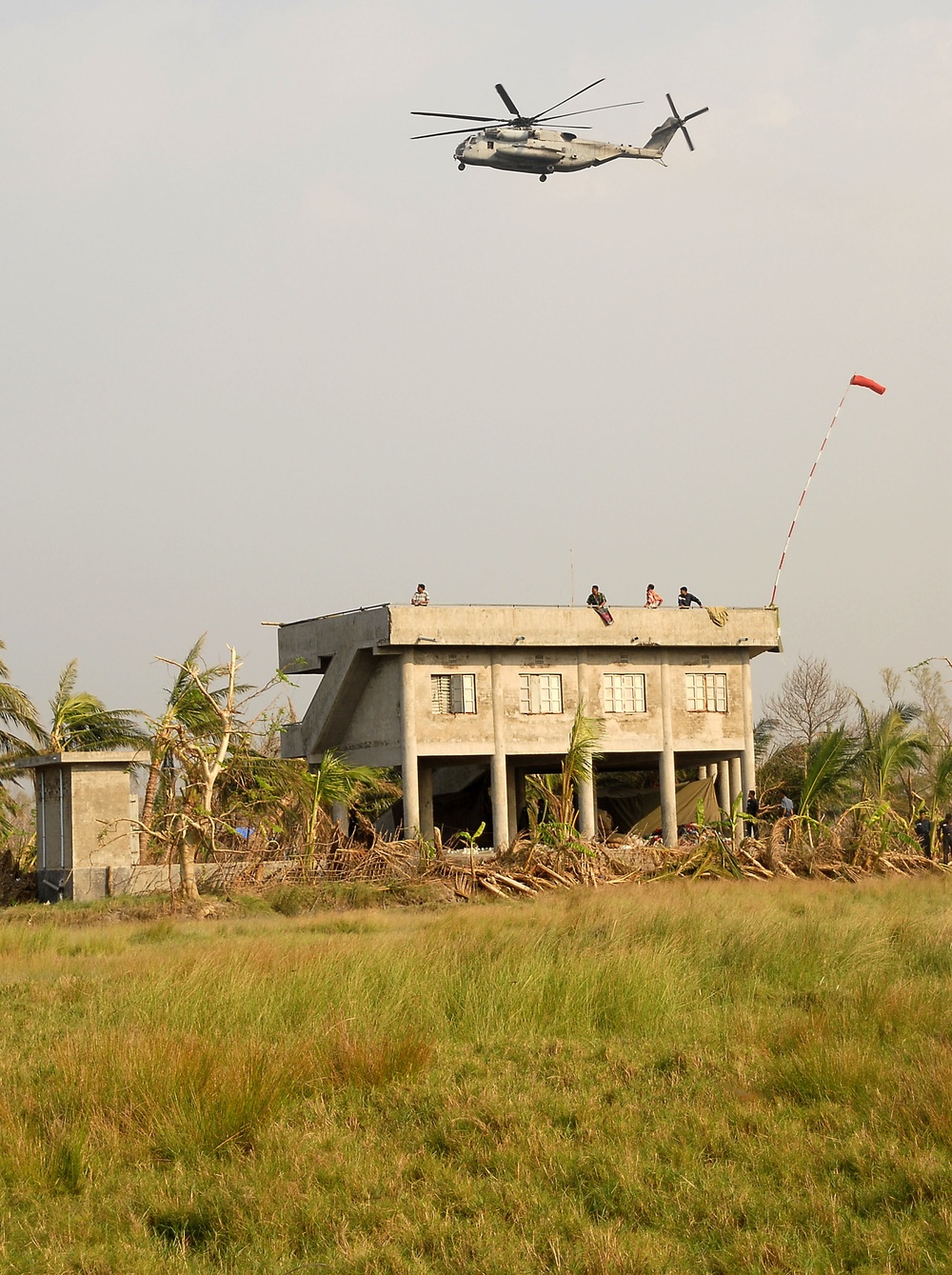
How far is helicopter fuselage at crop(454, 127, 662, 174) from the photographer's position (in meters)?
45.1

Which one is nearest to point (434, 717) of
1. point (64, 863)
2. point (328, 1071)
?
point (64, 863)

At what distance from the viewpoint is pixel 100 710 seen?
120 ft

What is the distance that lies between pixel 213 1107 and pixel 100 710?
3003 centimetres

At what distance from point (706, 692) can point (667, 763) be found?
2.41m

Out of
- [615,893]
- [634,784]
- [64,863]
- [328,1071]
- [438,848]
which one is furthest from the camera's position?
[634,784]

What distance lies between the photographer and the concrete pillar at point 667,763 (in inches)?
1492

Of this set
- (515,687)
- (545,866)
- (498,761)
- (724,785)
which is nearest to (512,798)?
(498,761)

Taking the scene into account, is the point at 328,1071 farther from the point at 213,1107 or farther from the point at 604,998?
the point at 604,998

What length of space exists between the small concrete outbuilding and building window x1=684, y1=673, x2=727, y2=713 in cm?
1834

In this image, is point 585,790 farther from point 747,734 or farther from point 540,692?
point 747,734

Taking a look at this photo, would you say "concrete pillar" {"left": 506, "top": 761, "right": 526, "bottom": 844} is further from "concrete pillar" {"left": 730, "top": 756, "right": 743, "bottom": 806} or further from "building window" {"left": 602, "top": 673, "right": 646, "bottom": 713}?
"concrete pillar" {"left": 730, "top": 756, "right": 743, "bottom": 806}

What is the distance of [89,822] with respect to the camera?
947 inches

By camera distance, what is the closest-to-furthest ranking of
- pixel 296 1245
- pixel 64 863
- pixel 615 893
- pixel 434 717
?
pixel 296 1245 → pixel 615 893 → pixel 64 863 → pixel 434 717

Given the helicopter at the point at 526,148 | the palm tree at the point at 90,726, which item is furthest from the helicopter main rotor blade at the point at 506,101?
the palm tree at the point at 90,726
